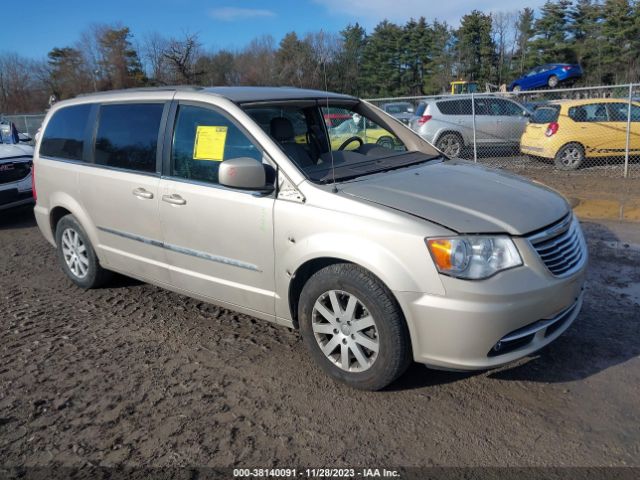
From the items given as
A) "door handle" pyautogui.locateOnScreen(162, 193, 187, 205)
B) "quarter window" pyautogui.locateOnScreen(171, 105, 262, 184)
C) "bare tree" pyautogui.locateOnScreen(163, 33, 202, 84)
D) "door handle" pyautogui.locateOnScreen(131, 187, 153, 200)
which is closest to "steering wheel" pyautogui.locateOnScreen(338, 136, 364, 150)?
"quarter window" pyautogui.locateOnScreen(171, 105, 262, 184)

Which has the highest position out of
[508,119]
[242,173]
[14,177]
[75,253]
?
[508,119]

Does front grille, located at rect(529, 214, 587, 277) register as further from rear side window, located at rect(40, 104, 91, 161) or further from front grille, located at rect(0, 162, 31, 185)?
front grille, located at rect(0, 162, 31, 185)

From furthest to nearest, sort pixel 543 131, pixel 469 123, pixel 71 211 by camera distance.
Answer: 1. pixel 469 123
2. pixel 543 131
3. pixel 71 211

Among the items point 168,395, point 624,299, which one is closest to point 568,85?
point 624,299

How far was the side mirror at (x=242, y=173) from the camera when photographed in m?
3.30

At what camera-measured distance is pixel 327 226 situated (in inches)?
124

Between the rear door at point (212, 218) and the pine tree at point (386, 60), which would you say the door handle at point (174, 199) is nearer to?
the rear door at point (212, 218)

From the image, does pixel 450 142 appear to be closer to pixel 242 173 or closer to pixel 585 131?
pixel 585 131

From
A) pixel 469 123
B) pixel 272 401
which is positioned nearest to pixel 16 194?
pixel 272 401

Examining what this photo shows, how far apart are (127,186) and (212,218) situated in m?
1.04

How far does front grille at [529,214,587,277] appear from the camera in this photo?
119 inches

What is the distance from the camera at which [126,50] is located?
182 ft

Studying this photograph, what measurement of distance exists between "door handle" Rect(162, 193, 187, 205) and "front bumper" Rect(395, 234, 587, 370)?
1826mm

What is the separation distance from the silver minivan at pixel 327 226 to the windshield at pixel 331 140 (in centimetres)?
2
